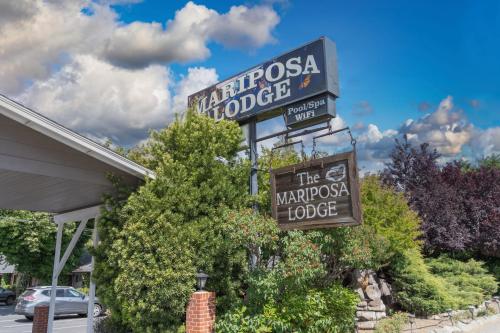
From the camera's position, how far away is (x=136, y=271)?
6387 millimetres

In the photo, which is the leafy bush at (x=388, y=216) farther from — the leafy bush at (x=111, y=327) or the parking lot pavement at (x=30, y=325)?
the parking lot pavement at (x=30, y=325)

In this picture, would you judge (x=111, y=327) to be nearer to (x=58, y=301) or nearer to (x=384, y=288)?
(x=384, y=288)

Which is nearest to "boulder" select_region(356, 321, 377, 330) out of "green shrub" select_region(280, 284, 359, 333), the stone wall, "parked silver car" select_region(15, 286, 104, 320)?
the stone wall

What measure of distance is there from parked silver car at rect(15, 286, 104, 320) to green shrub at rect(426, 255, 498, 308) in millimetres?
13637

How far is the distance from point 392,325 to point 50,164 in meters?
8.20

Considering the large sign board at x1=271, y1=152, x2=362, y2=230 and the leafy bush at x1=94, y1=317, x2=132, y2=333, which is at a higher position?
the large sign board at x1=271, y1=152, x2=362, y2=230

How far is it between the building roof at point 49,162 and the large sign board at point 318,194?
2.56 meters

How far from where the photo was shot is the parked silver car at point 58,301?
56.0ft

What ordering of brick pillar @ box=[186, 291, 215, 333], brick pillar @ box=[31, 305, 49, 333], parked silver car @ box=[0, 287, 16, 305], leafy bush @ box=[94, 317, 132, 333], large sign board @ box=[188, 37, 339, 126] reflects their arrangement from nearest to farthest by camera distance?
brick pillar @ box=[186, 291, 215, 333] < large sign board @ box=[188, 37, 339, 126] < leafy bush @ box=[94, 317, 132, 333] < brick pillar @ box=[31, 305, 49, 333] < parked silver car @ box=[0, 287, 16, 305]

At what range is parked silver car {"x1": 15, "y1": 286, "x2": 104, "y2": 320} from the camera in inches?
672

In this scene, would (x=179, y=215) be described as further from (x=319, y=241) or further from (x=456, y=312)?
(x=456, y=312)

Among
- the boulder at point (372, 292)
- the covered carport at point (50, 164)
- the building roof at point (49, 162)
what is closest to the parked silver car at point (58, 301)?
the covered carport at point (50, 164)

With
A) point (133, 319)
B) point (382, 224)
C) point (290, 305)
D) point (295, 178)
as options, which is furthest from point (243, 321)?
point (382, 224)

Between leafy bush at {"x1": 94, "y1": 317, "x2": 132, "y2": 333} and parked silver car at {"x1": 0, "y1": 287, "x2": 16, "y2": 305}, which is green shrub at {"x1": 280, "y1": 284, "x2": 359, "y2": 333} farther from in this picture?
parked silver car at {"x1": 0, "y1": 287, "x2": 16, "y2": 305}
